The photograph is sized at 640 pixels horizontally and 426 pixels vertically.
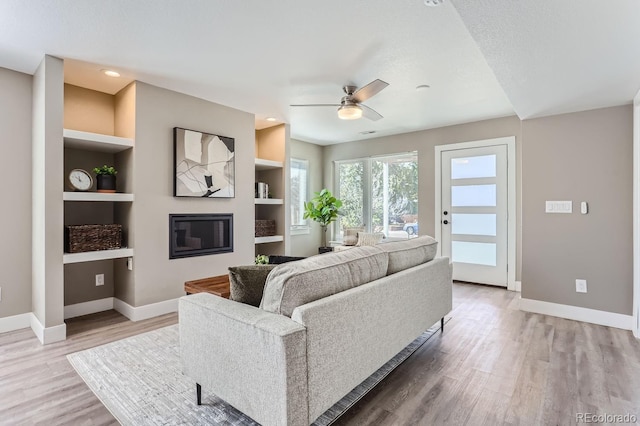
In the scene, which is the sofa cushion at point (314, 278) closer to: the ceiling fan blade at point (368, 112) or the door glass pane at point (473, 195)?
the ceiling fan blade at point (368, 112)

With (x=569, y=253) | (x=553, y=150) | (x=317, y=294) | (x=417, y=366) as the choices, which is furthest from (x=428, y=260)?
(x=553, y=150)

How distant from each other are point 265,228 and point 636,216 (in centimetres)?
419

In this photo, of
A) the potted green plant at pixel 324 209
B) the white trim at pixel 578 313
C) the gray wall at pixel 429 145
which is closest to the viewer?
the white trim at pixel 578 313

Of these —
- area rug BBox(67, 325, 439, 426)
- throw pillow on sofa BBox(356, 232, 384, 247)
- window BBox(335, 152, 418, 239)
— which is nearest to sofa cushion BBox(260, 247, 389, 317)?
area rug BBox(67, 325, 439, 426)

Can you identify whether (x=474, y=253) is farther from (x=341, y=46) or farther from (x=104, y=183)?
(x=104, y=183)

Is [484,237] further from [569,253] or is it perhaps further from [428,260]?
[428,260]

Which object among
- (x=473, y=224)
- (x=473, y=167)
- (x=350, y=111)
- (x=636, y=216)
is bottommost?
(x=473, y=224)

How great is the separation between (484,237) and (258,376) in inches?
173

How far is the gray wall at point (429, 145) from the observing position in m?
4.66

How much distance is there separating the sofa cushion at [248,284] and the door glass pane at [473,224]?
4132 millimetres

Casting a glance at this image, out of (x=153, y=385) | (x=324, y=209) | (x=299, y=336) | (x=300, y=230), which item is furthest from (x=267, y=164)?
(x=299, y=336)

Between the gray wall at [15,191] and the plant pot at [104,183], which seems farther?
the plant pot at [104,183]

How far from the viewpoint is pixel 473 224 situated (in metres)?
5.02

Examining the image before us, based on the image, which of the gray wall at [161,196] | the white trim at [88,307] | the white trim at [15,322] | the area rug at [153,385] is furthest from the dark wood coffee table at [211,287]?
the white trim at [15,322]
